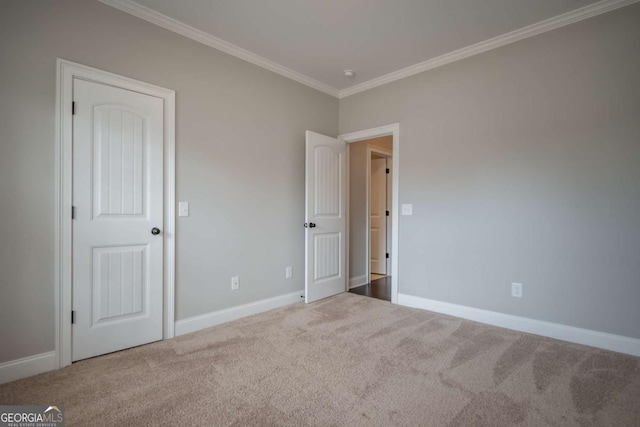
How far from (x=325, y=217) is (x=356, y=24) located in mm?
2066

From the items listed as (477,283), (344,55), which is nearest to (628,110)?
(477,283)

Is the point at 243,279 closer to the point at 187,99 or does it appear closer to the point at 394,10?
the point at 187,99

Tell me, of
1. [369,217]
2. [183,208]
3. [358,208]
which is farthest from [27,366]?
[369,217]

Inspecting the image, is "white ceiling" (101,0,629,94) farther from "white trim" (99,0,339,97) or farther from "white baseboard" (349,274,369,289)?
"white baseboard" (349,274,369,289)

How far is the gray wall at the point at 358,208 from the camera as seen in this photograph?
4480mm

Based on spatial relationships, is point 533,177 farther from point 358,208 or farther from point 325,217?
point 358,208

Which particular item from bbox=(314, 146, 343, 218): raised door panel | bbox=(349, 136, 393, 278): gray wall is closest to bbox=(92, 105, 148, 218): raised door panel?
bbox=(314, 146, 343, 218): raised door panel

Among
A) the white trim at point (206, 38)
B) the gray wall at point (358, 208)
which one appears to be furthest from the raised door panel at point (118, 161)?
the gray wall at point (358, 208)

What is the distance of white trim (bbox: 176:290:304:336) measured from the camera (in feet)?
8.88

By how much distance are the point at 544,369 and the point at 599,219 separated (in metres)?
1.27

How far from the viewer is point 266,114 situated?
334cm

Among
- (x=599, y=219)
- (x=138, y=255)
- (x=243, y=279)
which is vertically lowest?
(x=243, y=279)

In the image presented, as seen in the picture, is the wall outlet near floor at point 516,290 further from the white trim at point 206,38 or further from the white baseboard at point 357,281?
the white trim at point 206,38

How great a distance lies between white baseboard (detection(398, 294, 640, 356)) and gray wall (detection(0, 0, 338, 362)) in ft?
5.21
